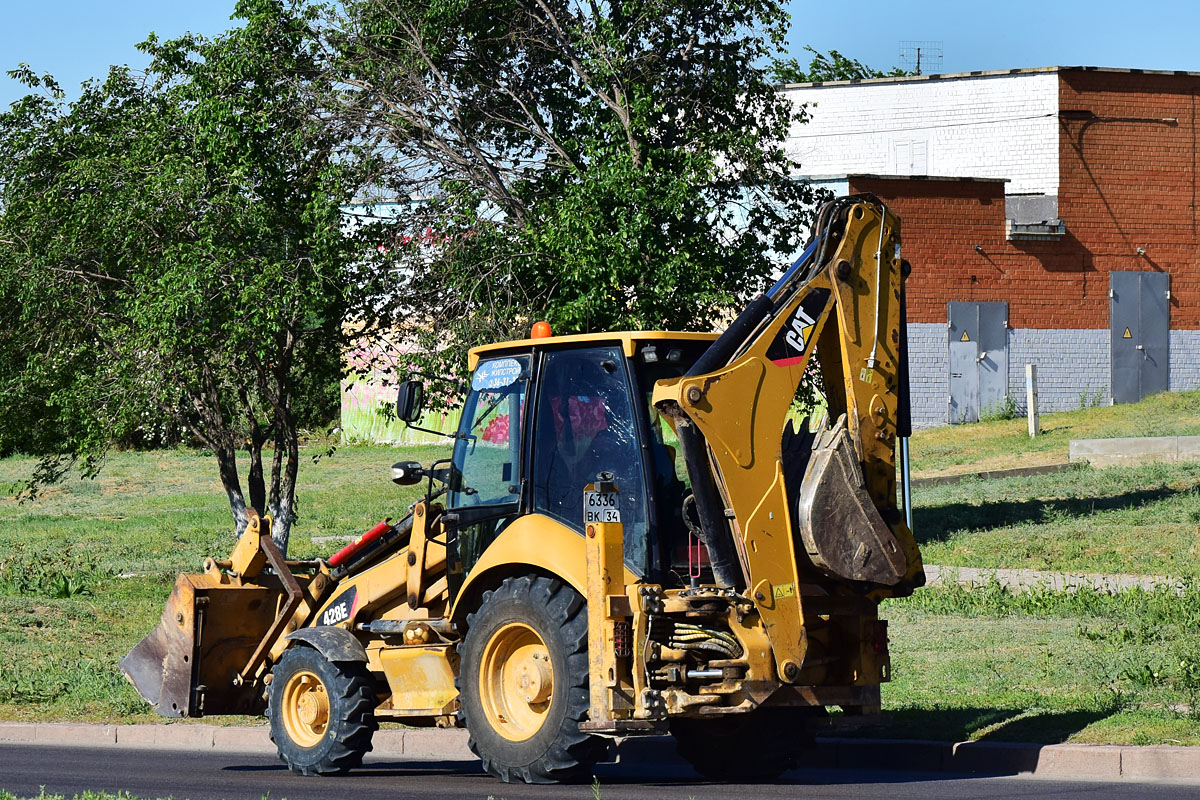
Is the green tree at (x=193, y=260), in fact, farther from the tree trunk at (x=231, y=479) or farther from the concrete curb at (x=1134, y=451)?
the concrete curb at (x=1134, y=451)

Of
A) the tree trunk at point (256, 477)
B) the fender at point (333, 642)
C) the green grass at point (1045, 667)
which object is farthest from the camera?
the tree trunk at point (256, 477)

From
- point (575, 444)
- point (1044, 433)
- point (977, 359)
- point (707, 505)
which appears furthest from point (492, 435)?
point (977, 359)

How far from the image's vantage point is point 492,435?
9.95 m

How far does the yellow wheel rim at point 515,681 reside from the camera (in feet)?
29.5

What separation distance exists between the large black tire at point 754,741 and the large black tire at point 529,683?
1.06 meters

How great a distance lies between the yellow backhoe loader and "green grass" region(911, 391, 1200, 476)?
2063cm

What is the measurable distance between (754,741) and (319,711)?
2930 mm

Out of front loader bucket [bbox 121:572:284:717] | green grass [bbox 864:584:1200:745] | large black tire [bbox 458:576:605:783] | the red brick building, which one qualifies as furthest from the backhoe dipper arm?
the red brick building

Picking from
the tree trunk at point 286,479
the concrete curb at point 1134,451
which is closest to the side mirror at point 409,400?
the tree trunk at point 286,479

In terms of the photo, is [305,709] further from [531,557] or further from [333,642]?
[531,557]

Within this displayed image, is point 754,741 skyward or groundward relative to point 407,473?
groundward

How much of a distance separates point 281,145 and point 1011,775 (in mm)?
14741

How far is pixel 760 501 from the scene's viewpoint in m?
8.55

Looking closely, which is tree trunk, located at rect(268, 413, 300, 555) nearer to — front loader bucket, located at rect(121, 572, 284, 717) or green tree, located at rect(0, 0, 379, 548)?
green tree, located at rect(0, 0, 379, 548)
